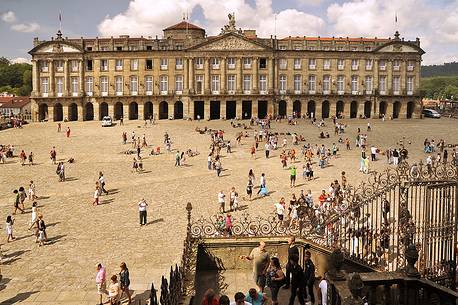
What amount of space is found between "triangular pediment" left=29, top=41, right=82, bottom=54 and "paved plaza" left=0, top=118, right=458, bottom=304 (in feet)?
60.3

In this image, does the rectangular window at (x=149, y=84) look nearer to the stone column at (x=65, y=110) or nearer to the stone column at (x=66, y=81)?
the stone column at (x=66, y=81)

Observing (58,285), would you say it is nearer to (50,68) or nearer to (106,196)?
(106,196)

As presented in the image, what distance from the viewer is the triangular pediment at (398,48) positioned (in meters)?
73.4

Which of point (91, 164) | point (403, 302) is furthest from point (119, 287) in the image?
A: point (91, 164)

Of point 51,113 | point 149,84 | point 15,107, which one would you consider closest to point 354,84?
point 149,84

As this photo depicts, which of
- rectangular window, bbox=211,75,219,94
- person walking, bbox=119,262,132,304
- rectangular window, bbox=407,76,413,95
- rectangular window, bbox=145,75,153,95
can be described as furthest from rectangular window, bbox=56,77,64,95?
person walking, bbox=119,262,132,304

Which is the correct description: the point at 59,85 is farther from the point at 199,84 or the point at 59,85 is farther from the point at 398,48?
the point at 398,48

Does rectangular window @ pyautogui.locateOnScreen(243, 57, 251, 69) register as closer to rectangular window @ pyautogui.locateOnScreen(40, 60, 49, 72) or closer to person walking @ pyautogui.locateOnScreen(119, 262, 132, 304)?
rectangular window @ pyautogui.locateOnScreen(40, 60, 49, 72)

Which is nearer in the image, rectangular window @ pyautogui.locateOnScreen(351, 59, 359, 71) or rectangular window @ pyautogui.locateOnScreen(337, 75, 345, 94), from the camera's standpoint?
rectangular window @ pyautogui.locateOnScreen(351, 59, 359, 71)

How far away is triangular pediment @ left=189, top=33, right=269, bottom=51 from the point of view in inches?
2768

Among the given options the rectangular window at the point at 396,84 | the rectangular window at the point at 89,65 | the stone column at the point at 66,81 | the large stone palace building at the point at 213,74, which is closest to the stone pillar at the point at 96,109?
the large stone palace building at the point at 213,74

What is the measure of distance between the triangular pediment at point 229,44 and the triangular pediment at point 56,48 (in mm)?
16692

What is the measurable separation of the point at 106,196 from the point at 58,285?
1312 centimetres

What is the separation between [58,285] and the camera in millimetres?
14352
